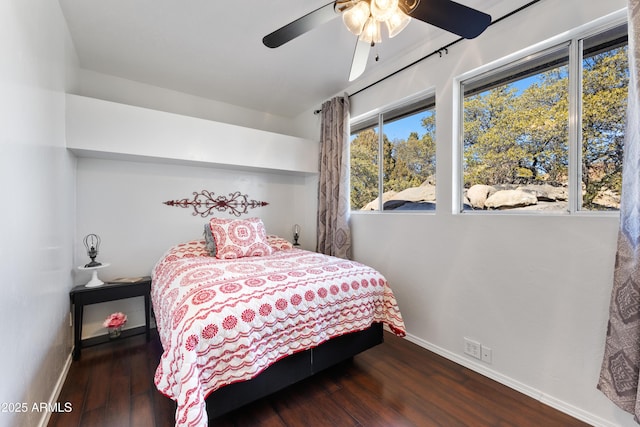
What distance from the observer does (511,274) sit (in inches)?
72.1

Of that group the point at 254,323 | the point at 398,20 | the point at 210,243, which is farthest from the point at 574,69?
the point at 210,243

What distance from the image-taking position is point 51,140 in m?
1.77

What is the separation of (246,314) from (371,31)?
1.62m

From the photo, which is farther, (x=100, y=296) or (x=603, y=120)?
(x=100, y=296)

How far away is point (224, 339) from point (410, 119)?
7.85 feet

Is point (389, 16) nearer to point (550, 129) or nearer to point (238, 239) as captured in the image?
point (550, 129)

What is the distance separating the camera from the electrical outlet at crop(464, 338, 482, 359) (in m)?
1.99

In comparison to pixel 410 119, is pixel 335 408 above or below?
below

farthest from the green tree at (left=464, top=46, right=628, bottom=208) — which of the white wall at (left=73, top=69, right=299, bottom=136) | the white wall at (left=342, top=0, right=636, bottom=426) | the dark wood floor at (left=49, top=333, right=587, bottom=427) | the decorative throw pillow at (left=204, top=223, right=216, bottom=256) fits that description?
the white wall at (left=73, top=69, right=299, bottom=136)

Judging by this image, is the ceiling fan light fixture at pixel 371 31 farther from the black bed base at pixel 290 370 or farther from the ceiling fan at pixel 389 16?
the black bed base at pixel 290 370

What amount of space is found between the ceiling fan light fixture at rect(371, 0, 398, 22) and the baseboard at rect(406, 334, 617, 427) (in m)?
2.31

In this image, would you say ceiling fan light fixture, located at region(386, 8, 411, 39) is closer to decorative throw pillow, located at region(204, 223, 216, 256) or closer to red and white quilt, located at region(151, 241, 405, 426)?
red and white quilt, located at region(151, 241, 405, 426)

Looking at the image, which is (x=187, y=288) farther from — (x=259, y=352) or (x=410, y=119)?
(x=410, y=119)

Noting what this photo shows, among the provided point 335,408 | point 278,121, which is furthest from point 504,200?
point 278,121
